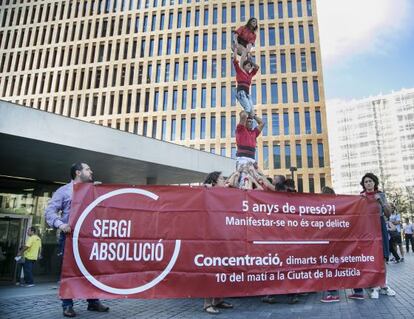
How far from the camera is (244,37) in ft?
27.7

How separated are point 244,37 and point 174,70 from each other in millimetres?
45941

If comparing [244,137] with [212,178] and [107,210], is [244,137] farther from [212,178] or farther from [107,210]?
[107,210]

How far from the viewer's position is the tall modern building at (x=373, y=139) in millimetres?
111875

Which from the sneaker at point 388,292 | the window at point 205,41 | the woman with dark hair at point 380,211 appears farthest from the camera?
the window at point 205,41

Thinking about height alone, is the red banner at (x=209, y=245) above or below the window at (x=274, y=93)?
below

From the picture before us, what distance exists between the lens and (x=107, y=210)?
15.9 ft

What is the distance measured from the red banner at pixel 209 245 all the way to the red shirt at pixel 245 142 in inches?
100

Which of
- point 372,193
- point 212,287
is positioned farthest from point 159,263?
point 372,193

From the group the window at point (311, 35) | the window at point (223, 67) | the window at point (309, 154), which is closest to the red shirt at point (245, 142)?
the window at point (309, 154)

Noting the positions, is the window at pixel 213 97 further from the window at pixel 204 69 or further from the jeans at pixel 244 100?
the jeans at pixel 244 100

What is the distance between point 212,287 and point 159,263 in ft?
2.63

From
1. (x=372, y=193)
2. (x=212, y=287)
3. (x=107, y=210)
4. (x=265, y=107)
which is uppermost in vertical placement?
(x=265, y=107)

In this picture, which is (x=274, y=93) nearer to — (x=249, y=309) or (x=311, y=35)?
(x=311, y=35)

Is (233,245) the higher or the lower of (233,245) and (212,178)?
the lower
